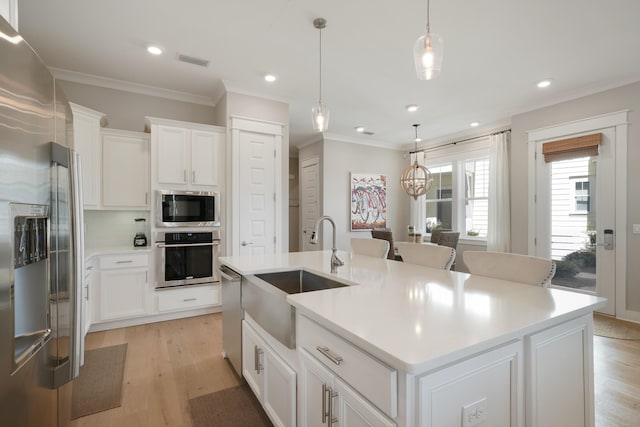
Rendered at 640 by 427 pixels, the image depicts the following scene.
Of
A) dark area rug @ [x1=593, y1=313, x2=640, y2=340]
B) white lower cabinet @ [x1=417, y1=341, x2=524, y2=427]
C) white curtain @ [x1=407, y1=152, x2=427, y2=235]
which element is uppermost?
white curtain @ [x1=407, y1=152, x2=427, y2=235]

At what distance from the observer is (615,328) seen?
330 centimetres

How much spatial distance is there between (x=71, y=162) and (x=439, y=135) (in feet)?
20.1

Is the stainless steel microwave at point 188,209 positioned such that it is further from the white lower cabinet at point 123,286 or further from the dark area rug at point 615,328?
the dark area rug at point 615,328

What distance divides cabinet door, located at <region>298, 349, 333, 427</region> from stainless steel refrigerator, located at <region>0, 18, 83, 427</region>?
0.89m

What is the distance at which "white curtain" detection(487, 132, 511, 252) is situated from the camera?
492 cm

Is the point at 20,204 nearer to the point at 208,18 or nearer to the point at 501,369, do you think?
the point at 501,369

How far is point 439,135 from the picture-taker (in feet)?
20.1

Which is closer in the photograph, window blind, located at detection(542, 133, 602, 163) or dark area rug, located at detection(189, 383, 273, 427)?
dark area rug, located at detection(189, 383, 273, 427)

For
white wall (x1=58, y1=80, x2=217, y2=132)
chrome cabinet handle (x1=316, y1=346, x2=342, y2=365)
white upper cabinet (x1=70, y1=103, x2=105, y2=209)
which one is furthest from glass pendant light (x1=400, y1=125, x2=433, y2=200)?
chrome cabinet handle (x1=316, y1=346, x2=342, y2=365)

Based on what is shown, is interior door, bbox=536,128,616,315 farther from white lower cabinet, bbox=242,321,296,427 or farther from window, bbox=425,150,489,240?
white lower cabinet, bbox=242,321,296,427

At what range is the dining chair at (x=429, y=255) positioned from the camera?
6.89 ft

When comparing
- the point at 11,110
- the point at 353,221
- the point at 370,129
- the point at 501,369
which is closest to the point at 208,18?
the point at 11,110

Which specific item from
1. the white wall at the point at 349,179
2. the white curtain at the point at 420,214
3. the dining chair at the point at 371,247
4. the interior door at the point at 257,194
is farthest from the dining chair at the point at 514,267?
the white curtain at the point at 420,214

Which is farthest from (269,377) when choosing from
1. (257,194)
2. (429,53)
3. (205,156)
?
(205,156)
